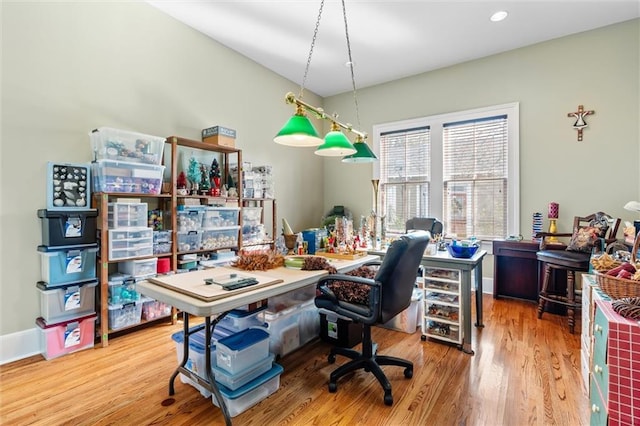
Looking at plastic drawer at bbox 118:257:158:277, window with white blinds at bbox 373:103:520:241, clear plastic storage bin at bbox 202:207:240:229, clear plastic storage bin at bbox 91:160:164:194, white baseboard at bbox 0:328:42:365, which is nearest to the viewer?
white baseboard at bbox 0:328:42:365

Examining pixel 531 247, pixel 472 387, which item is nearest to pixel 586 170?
pixel 531 247

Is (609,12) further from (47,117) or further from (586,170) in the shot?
(47,117)

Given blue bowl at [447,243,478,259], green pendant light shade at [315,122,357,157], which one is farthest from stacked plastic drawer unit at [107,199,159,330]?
blue bowl at [447,243,478,259]

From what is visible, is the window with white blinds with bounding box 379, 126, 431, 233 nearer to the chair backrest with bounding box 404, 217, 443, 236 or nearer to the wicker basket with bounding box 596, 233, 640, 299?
the chair backrest with bounding box 404, 217, 443, 236

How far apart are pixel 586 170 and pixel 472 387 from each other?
10.4 ft

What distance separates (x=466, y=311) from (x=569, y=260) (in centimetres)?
137

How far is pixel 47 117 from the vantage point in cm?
250

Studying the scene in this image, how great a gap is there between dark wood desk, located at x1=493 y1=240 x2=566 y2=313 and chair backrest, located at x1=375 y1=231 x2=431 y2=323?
2471 mm

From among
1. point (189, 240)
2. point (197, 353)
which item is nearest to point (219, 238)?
point (189, 240)

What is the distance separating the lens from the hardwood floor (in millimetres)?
1724

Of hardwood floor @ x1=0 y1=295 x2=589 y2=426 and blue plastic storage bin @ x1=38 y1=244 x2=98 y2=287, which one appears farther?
blue plastic storage bin @ x1=38 y1=244 x2=98 y2=287

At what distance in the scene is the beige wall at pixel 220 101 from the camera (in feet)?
7.85

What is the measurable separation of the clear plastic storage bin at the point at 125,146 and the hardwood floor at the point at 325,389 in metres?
1.66

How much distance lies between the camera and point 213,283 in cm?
170
